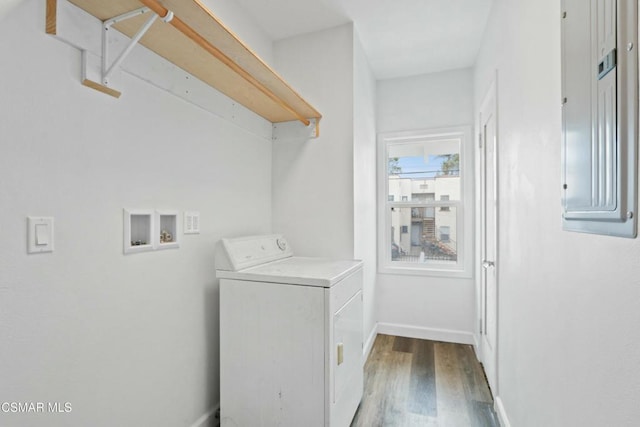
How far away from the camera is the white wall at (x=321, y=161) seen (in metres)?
2.29

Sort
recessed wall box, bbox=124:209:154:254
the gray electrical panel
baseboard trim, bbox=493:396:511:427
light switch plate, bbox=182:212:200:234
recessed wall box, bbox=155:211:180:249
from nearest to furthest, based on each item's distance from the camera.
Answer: the gray electrical panel < recessed wall box, bbox=124:209:154:254 < recessed wall box, bbox=155:211:180:249 < light switch plate, bbox=182:212:200:234 < baseboard trim, bbox=493:396:511:427

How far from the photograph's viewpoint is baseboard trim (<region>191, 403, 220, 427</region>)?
165 centimetres

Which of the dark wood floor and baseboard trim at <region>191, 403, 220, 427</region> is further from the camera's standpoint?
the dark wood floor

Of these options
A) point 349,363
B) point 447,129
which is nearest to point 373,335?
point 349,363

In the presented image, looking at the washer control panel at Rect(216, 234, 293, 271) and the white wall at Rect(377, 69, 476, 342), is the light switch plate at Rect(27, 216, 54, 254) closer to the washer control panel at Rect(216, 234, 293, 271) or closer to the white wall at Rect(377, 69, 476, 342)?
the washer control panel at Rect(216, 234, 293, 271)

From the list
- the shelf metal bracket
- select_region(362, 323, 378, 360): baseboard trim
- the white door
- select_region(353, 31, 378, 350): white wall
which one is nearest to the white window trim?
select_region(353, 31, 378, 350): white wall

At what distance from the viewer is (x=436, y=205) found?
3229 millimetres

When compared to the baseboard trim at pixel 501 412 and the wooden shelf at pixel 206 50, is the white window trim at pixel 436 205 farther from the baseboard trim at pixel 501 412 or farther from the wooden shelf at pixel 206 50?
the wooden shelf at pixel 206 50

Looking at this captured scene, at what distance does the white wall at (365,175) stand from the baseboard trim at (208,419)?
134 cm

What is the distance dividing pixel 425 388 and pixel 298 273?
4.78 ft

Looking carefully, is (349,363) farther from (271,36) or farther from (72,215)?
(271,36)

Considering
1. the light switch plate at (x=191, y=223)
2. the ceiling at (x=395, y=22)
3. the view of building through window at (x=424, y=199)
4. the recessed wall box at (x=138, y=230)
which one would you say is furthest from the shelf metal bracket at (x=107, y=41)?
the view of building through window at (x=424, y=199)

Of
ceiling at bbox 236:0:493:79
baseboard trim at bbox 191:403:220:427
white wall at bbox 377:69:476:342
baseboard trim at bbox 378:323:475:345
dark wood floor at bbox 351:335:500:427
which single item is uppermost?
ceiling at bbox 236:0:493:79

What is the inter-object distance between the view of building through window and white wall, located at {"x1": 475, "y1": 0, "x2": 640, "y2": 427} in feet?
4.39
